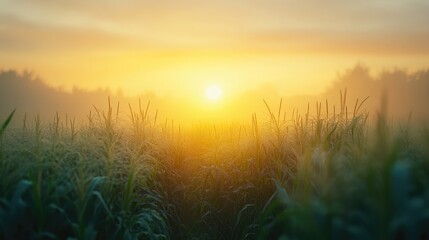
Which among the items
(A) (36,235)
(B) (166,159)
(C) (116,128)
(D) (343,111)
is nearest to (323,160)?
(A) (36,235)

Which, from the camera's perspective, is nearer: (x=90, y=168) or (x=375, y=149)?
(x=375, y=149)

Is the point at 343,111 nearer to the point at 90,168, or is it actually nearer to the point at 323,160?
the point at 323,160

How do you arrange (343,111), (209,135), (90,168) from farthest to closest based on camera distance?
(209,135), (343,111), (90,168)

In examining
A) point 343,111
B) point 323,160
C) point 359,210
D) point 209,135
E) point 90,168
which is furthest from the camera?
point 209,135

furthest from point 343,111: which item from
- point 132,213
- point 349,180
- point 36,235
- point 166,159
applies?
point 36,235

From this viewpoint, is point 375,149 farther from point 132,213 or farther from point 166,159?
point 166,159

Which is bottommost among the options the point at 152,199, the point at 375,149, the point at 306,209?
the point at 152,199

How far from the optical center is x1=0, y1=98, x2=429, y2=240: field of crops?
10.5ft

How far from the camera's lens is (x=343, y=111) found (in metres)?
7.22

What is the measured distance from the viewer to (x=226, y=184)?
705 cm

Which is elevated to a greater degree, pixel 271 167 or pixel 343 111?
pixel 343 111

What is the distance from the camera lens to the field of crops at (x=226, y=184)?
3189 mm

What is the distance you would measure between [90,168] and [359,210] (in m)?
2.91

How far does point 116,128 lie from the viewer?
9.01 meters
